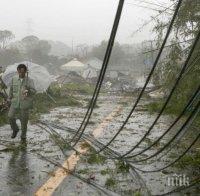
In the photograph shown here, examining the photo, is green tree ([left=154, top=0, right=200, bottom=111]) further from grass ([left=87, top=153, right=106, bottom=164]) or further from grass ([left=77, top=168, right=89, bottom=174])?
grass ([left=77, top=168, right=89, bottom=174])

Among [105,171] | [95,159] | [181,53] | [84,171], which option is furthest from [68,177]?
[181,53]

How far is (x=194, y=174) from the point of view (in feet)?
21.9

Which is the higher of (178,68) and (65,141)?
(178,68)

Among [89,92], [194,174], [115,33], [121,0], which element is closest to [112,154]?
[194,174]

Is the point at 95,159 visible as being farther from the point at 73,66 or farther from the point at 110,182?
the point at 73,66

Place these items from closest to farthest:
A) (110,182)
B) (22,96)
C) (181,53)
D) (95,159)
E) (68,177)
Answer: (110,182), (68,177), (95,159), (22,96), (181,53)

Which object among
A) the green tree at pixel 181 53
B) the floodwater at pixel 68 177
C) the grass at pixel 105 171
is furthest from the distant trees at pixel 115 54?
the grass at pixel 105 171

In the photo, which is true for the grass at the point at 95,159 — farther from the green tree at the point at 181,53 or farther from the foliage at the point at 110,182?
the green tree at the point at 181,53

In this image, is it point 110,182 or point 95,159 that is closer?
point 110,182

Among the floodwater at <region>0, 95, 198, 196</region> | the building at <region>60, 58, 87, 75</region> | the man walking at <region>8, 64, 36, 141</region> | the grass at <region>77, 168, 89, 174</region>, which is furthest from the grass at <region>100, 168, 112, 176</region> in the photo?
the building at <region>60, 58, 87, 75</region>

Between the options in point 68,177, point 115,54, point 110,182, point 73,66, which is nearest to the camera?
point 110,182

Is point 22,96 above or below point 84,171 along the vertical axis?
above

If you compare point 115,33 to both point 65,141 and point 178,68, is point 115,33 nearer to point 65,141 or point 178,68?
point 65,141

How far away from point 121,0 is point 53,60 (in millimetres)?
Result: 74170
